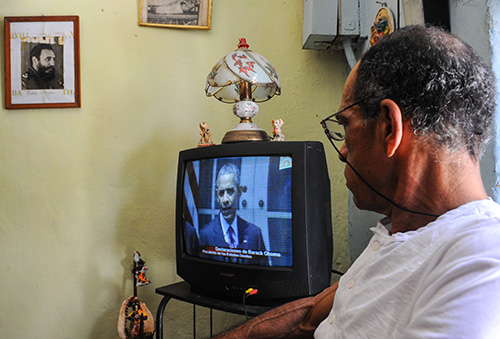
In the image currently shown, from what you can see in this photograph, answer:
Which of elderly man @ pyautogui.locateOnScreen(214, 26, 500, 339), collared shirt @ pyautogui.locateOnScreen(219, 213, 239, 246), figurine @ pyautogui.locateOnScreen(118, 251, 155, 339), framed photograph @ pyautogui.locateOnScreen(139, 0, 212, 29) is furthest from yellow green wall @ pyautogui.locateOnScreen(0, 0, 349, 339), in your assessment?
elderly man @ pyautogui.locateOnScreen(214, 26, 500, 339)

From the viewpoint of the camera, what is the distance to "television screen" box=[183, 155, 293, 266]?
1557 mm

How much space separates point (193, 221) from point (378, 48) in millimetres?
1162

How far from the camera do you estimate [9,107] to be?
2.29m

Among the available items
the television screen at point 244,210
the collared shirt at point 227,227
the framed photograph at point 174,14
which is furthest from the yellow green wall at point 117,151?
the collared shirt at point 227,227

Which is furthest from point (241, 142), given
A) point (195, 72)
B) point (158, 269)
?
point (158, 269)

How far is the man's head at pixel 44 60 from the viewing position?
2.30 metres

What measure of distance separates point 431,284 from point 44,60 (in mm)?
2220

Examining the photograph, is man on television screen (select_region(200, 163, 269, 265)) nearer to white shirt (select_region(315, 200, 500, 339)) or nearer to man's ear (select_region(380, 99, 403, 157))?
white shirt (select_region(315, 200, 500, 339))

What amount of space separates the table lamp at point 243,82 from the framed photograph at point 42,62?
0.83m

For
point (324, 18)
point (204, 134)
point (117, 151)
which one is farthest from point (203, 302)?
point (324, 18)

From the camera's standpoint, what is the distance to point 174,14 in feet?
7.56

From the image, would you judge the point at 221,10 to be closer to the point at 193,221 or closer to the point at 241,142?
the point at 241,142

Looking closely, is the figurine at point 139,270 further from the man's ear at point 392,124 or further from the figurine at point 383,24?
the man's ear at point 392,124

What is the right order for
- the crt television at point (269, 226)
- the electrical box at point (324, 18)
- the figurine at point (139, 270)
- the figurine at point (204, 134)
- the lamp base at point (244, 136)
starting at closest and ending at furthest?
the crt television at point (269, 226)
the lamp base at point (244, 136)
the figurine at point (204, 134)
the electrical box at point (324, 18)
the figurine at point (139, 270)
